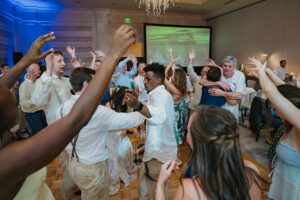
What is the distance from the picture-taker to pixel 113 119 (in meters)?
1.61

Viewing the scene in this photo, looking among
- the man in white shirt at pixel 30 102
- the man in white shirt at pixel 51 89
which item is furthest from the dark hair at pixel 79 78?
the man in white shirt at pixel 30 102

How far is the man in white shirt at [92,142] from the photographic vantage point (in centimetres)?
162

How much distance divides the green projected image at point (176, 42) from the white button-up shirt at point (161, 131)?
7552 millimetres

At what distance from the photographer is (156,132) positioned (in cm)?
202

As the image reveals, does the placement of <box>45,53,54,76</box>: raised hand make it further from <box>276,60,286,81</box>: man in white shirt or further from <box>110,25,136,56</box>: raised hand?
<box>276,60,286,81</box>: man in white shirt

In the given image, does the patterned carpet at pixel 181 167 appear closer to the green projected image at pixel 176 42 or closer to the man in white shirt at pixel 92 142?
the man in white shirt at pixel 92 142

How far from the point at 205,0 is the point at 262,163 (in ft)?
20.9

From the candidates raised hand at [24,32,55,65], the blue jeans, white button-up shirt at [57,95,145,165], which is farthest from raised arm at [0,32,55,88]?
the blue jeans

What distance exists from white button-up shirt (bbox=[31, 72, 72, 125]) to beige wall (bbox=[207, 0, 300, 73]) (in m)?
6.77

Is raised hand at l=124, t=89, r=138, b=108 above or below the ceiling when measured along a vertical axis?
below

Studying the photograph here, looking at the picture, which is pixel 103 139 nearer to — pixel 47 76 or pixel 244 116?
pixel 47 76

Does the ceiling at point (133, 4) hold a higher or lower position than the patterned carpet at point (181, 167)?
higher

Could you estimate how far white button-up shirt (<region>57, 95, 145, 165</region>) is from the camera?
5.28 ft

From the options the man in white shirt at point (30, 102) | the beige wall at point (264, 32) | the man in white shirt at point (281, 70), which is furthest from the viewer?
the beige wall at point (264, 32)
